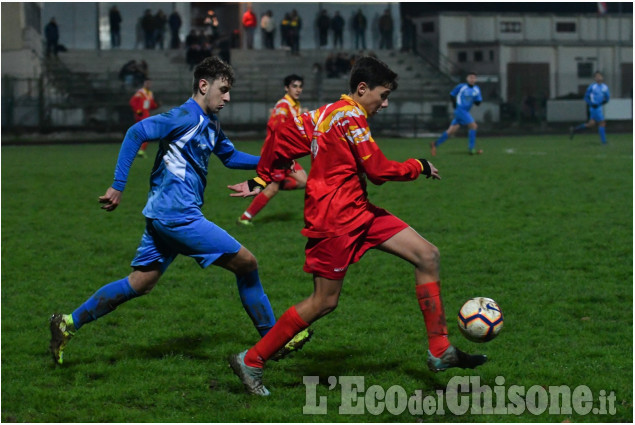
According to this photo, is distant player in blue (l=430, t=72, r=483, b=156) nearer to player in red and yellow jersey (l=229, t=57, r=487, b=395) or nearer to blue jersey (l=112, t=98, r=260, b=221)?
blue jersey (l=112, t=98, r=260, b=221)

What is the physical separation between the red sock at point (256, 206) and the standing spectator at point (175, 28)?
31.4 m

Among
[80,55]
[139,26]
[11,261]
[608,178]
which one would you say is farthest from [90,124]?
[11,261]

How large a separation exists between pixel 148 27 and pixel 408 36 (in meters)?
12.8

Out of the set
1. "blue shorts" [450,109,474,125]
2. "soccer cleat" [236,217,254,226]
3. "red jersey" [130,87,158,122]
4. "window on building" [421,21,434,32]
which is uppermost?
"window on building" [421,21,434,32]

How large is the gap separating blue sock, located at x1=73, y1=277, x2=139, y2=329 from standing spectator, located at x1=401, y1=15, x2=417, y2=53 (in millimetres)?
41552

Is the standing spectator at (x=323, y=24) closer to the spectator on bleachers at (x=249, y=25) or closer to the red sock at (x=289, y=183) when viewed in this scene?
the spectator on bleachers at (x=249, y=25)

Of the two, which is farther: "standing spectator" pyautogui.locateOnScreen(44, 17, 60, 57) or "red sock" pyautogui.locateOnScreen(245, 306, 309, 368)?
"standing spectator" pyautogui.locateOnScreen(44, 17, 60, 57)

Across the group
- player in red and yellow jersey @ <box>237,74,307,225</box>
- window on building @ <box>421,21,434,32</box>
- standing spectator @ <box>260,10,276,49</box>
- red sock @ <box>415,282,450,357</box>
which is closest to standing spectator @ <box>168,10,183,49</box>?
standing spectator @ <box>260,10,276,49</box>

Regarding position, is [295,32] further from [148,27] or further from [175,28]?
[148,27]

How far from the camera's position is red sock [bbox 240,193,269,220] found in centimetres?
1256

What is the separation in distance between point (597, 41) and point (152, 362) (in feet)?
169

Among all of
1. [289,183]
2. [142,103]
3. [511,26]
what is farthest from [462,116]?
[511,26]

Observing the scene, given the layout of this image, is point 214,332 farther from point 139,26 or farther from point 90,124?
point 139,26

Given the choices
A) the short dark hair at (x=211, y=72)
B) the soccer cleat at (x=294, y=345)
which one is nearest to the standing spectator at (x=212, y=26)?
the short dark hair at (x=211, y=72)
